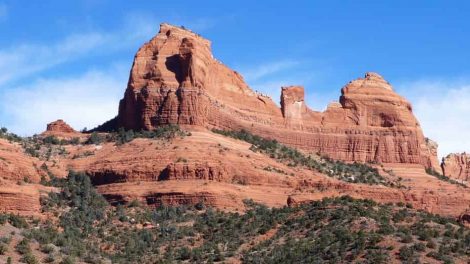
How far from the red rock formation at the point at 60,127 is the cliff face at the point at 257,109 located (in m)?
6.23

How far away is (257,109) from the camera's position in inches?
4466

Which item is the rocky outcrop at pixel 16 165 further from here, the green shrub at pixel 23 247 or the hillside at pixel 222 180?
the green shrub at pixel 23 247

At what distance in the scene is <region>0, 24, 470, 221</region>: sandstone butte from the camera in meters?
91.1

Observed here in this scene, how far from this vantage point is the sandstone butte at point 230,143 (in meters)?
91.1

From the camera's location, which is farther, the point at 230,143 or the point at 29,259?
the point at 230,143

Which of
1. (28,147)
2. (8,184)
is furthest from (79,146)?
(8,184)

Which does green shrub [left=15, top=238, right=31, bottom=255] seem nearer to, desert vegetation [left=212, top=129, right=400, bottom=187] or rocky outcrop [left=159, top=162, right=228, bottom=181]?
rocky outcrop [left=159, top=162, right=228, bottom=181]

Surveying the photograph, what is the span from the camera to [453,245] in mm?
73688

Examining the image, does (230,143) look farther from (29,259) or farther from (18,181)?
(29,259)

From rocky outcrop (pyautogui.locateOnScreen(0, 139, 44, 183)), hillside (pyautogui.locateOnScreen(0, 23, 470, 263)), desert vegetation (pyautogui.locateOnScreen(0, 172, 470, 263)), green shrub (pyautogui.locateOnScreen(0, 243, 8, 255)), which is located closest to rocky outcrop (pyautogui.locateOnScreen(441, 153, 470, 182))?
hillside (pyautogui.locateOnScreen(0, 23, 470, 263))

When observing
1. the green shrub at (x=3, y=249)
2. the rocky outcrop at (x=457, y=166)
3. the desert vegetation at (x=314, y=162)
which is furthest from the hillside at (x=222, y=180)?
the rocky outcrop at (x=457, y=166)

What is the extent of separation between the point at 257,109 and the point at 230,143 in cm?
1439

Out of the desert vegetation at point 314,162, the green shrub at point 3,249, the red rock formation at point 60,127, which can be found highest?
the red rock formation at point 60,127

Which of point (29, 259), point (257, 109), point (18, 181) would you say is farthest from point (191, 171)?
point (257, 109)
